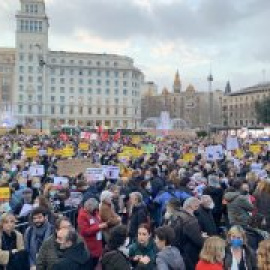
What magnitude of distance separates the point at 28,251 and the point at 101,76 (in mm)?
113196

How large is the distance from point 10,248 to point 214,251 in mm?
2486

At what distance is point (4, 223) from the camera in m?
6.16

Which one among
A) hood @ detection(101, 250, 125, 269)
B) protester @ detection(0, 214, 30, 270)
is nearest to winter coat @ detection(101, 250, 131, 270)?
hood @ detection(101, 250, 125, 269)

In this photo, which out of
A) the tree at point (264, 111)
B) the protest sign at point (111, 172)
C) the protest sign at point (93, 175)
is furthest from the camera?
the tree at point (264, 111)

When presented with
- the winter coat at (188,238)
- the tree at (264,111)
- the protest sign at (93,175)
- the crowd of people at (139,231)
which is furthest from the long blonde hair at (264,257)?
the tree at (264,111)

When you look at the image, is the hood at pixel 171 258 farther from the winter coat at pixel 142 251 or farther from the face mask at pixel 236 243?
the face mask at pixel 236 243

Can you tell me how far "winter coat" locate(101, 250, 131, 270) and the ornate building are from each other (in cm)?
13522

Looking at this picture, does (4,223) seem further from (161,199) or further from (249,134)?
(249,134)

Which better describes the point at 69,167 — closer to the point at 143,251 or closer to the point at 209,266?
the point at 143,251

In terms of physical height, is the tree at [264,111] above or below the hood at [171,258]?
above

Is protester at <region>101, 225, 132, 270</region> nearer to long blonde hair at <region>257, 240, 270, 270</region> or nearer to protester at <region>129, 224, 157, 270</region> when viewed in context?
protester at <region>129, 224, 157, 270</region>

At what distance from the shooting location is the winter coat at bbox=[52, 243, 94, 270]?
16.4 feet

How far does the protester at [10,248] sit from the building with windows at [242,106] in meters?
120

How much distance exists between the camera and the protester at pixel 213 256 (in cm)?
498
